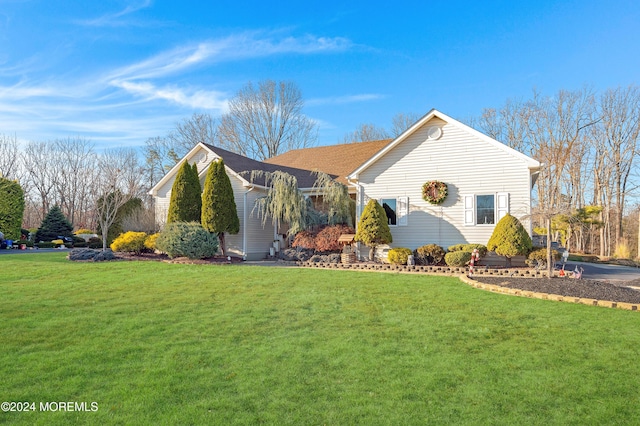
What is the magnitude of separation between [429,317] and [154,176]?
3703cm

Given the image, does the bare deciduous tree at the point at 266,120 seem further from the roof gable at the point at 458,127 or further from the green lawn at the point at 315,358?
the green lawn at the point at 315,358

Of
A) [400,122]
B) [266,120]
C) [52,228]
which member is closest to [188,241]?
[52,228]

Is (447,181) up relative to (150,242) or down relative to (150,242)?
up

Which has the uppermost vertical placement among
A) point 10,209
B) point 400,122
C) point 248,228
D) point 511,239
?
point 400,122

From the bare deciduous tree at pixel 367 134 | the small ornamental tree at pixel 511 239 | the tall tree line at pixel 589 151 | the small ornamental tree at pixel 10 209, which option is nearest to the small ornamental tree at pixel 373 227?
the small ornamental tree at pixel 511 239

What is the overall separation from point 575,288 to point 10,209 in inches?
1092

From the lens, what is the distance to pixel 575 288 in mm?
8516

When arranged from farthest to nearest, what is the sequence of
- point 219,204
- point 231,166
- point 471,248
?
point 231,166, point 219,204, point 471,248

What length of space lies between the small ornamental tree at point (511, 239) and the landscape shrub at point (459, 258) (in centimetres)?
92

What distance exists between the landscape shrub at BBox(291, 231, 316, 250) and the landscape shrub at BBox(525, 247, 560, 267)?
7.79 meters

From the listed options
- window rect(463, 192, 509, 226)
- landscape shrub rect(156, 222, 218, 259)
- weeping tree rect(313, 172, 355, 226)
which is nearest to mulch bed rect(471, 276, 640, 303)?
window rect(463, 192, 509, 226)

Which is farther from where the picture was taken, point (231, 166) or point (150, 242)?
point (231, 166)

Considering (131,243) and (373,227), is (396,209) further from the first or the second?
(131,243)

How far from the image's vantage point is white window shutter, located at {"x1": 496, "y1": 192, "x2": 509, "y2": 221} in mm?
13633
